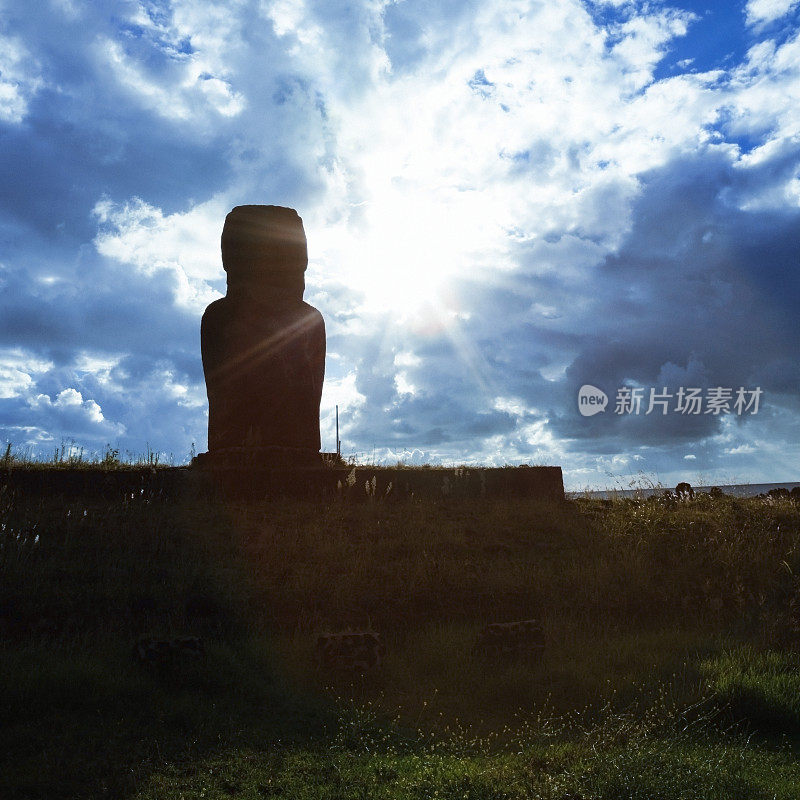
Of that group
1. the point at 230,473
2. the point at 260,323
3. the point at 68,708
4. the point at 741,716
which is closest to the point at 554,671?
the point at 741,716

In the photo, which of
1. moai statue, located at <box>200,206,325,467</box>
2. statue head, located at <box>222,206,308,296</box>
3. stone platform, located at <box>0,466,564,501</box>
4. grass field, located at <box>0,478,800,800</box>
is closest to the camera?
grass field, located at <box>0,478,800,800</box>

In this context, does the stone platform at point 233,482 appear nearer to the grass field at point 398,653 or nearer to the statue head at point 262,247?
the grass field at point 398,653

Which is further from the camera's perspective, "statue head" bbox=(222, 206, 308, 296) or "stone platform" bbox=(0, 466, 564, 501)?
"statue head" bbox=(222, 206, 308, 296)

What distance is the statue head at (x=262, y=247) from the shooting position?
11.6 m

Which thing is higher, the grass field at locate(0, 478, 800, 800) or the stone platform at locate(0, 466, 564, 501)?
the stone platform at locate(0, 466, 564, 501)

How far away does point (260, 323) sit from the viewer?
11234mm

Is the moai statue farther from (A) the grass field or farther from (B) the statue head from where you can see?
(A) the grass field

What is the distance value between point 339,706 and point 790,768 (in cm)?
261

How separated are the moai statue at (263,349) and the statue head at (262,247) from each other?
0.02 meters

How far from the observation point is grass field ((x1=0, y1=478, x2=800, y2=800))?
12.0ft

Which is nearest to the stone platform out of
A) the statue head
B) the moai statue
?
the moai statue

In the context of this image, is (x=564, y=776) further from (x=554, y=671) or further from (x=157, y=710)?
(x=157, y=710)

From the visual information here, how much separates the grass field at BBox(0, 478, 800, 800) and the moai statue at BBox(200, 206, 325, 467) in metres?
1.58

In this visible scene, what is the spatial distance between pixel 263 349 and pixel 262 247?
5.48 feet
